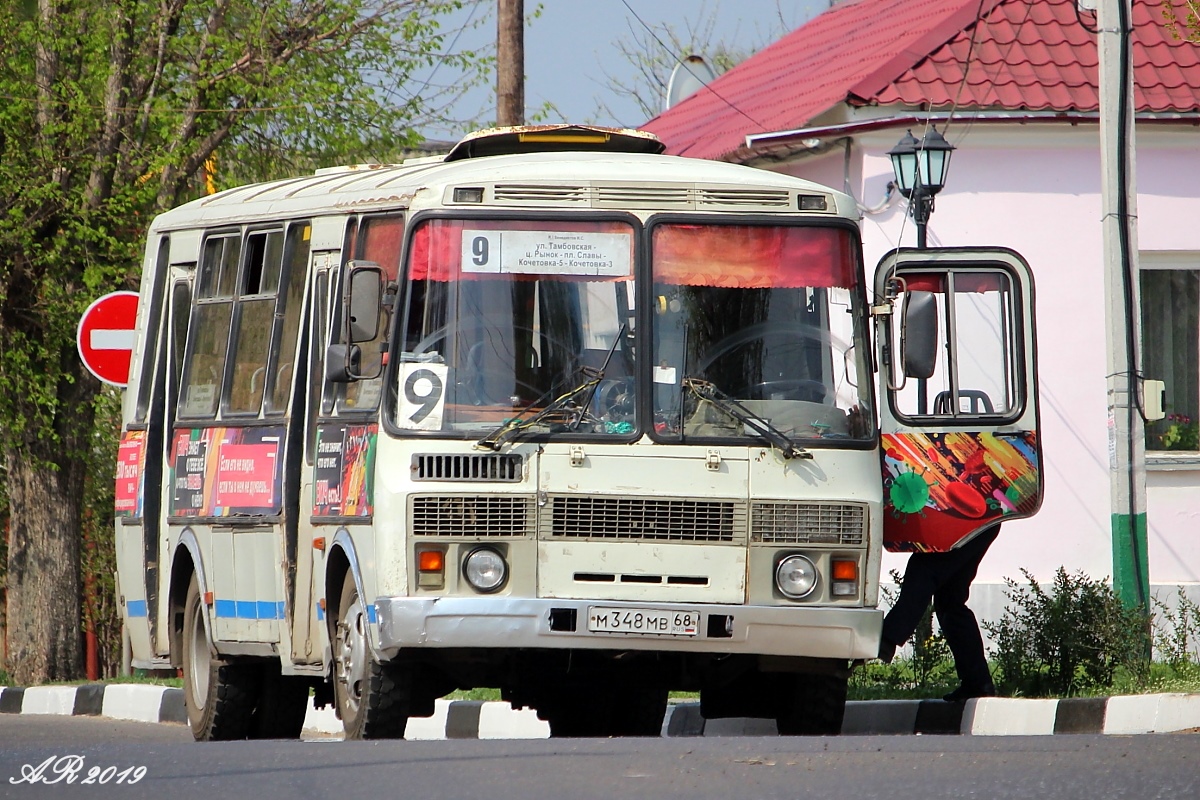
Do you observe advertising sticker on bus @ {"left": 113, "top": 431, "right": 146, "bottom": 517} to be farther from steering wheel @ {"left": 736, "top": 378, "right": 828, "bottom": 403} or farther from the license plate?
steering wheel @ {"left": 736, "top": 378, "right": 828, "bottom": 403}

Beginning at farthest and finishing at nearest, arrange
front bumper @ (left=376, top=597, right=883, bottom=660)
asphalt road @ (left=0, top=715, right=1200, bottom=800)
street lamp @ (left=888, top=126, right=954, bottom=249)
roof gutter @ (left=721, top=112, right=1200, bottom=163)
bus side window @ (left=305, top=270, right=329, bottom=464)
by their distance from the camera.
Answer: roof gutter @ (left=721, top=112, right=1200, bottom=163), street lamp @ (left=888, top=126, right=954, bottom=249), bus side window @ (left=305, top=270, right=329, bottom=464), front bumper @ (left=376, top=597, right=883, bottom=660), asphalt road @ (left=0, top=715, right=1200, bottom=800)

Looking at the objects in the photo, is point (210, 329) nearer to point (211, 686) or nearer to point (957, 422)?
point (211, 686)

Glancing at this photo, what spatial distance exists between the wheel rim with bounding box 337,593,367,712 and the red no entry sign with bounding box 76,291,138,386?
17.9 ft

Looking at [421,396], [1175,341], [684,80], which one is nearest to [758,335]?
[421,396]

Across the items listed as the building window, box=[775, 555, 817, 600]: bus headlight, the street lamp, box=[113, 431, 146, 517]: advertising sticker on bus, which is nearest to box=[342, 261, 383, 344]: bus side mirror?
box=[775, 555, 817, 600]: bus headlight

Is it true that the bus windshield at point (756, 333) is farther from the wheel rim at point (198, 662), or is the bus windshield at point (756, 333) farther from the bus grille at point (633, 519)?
the wheel rim at point (198, 662)

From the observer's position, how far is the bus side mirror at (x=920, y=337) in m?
9.45

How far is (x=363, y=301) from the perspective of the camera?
30.2 feet

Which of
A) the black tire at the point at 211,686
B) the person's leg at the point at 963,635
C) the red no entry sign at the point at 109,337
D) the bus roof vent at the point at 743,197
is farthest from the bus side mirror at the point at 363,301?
the red no entry sign at the point at 109,337

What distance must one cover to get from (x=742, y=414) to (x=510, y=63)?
9453 mm

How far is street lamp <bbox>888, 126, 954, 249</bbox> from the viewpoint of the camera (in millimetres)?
15344

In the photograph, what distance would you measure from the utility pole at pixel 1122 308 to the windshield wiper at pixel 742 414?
2958 mm

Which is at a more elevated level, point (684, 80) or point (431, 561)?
point (684, 80)

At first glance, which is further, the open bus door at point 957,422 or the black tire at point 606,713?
the black tire at point 606,713
